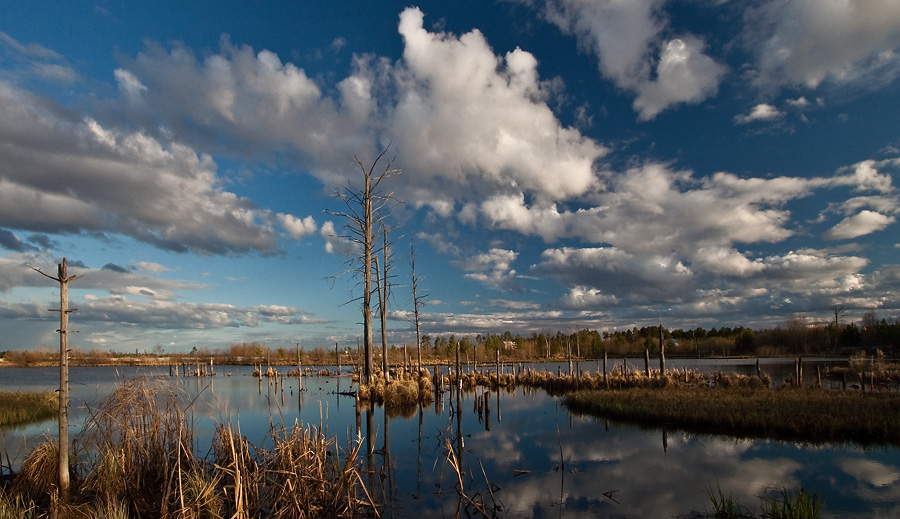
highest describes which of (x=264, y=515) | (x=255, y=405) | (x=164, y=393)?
(x=164, y=393)

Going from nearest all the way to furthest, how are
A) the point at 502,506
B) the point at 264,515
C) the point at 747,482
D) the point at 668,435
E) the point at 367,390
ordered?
the point at 264,515
the point at 502,506
the point at 747,482
the point at 668,435
the point at 367,390

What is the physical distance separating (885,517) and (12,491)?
15.8 metres

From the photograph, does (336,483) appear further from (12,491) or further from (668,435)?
(668,435)

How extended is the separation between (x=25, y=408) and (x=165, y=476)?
23.6m

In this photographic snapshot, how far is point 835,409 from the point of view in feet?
60.9

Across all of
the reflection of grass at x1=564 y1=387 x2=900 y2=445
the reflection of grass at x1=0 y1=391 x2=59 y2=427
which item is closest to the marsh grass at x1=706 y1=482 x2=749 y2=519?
the reflection of grass at x1=564 y1=387 x2=900 y2=445

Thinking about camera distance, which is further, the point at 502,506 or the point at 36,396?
the point at 36,396

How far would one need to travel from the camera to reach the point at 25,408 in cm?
2408

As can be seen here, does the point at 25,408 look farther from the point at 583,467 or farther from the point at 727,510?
the point at 727,510

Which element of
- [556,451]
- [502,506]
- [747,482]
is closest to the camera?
[502,506]

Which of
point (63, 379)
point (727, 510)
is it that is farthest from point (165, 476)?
point (727, 510)

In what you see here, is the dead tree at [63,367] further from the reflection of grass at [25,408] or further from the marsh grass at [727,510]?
the reflection of grass at [25,408]

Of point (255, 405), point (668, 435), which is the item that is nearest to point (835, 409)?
point (668, 435)

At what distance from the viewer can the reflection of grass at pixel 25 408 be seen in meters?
22.3
